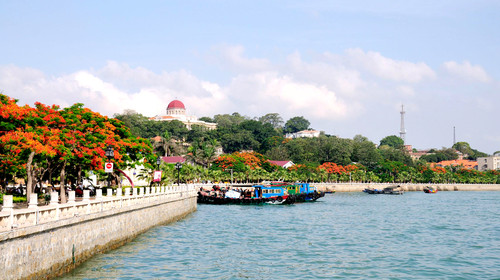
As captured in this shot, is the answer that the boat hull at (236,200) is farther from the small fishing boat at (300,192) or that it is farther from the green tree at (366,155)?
the green tree at (366,155)

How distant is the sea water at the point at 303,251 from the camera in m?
28.9

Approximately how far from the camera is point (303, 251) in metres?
36.4

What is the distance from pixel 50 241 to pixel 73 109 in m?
24.3

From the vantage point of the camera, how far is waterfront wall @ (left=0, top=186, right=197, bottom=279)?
18969 mm

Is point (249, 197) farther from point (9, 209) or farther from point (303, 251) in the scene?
point (9, 209)

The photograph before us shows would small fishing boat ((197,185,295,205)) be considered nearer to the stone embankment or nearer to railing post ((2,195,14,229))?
the stone embankment

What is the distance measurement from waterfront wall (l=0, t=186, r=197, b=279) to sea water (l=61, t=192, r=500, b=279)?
89 cm

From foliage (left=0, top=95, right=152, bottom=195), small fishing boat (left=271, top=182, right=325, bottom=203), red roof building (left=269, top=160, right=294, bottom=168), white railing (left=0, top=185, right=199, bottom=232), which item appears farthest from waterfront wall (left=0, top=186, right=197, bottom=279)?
red roof building (left=269, top=160, right=294, bottom=168)

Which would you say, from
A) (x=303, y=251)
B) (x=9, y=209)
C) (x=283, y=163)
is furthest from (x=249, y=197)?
(x=283, y=163)

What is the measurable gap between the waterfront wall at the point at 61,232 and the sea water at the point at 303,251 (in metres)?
0.89

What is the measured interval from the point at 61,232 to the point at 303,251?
17.7 m

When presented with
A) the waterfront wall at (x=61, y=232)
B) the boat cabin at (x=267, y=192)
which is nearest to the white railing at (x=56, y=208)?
the waterfront wall at (x=61, y=232)

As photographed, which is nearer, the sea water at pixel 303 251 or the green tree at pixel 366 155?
the sea water at pixel 303 251

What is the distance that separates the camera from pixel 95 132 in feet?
147
